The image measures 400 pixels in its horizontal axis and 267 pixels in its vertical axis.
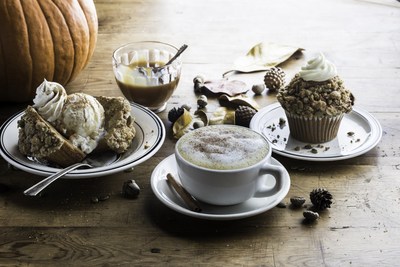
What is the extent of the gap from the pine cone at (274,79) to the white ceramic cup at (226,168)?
Result: 53 cm

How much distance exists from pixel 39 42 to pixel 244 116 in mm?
594

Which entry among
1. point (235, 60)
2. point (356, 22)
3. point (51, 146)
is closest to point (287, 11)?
point (356, 22)

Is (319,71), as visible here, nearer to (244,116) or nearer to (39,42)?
(244,116)

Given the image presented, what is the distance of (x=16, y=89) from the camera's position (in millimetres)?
1691

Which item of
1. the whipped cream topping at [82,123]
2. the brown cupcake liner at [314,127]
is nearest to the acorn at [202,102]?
the brown cupcake liner at [314,127]

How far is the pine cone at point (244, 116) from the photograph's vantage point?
160cm

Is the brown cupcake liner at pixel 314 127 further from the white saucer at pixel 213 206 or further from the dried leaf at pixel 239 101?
the white saucer at pixel 213 206

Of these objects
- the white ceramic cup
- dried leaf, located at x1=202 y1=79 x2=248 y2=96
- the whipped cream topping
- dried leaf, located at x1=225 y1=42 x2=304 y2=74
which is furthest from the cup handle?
dried leaf, located at x1=225 y1=42 x2=304 y2=74

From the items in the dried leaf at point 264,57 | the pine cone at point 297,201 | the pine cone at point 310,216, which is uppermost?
the pine cone at point 310,216

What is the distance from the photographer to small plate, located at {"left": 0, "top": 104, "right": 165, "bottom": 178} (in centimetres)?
127

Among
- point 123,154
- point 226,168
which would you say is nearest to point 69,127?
point 123,154

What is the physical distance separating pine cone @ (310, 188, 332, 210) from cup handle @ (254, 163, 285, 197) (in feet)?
0.31

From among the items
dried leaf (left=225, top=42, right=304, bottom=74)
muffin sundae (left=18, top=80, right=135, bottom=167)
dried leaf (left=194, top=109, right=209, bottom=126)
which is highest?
muffin sundae (left=18, top=80, right=135, bottom=167)

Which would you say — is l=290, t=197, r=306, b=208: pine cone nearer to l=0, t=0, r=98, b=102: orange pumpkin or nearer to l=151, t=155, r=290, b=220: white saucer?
l=151, t=155, r=290, b=220: white saucer
